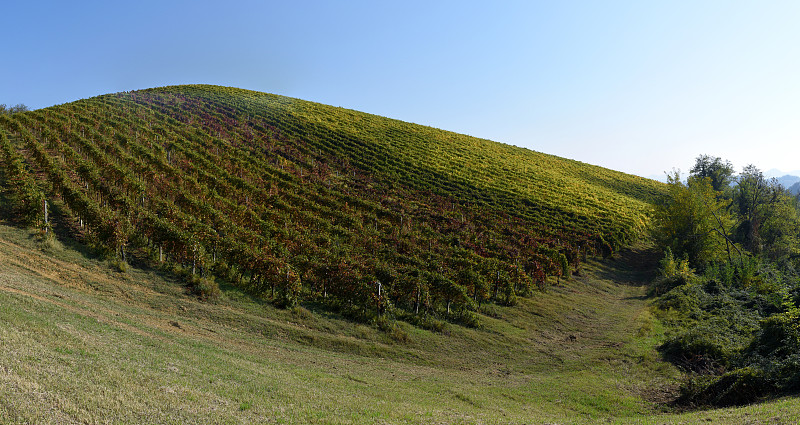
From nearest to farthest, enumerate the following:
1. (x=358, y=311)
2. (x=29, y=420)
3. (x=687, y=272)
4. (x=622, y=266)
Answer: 1. (x=29, y=420)
2. (x=358, y=311)
3. (x=687, y=272)
4. (x=622, y=266)

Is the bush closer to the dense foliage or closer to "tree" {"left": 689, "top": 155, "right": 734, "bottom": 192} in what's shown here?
the dense foliage

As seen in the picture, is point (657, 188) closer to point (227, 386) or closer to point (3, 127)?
point (227, 386)

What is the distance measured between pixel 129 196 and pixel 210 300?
14593 mm

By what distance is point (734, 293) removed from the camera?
2558 centimetres

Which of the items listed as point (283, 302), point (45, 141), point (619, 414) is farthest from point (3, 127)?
point (619, 414)

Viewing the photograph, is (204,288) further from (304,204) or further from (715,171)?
(715,171)

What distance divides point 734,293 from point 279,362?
30741mm

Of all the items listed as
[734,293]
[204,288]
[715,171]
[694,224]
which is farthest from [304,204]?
[715,171]

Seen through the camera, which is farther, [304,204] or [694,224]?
[694,224]

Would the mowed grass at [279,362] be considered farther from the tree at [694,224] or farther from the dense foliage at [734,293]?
the tree at [694,224]

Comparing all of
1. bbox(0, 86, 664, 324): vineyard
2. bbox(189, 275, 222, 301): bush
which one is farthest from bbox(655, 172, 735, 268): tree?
bbox(189, 275, 222, 301): bush

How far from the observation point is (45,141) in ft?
123

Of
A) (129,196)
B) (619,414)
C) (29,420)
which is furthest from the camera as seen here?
(129,196)

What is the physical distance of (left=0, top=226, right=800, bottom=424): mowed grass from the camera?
26.5 ft
